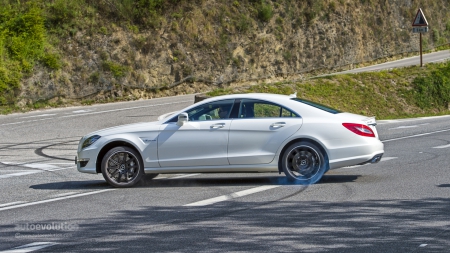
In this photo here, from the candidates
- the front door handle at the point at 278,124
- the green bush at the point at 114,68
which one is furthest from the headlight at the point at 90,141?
the green bush at the point at 114,68

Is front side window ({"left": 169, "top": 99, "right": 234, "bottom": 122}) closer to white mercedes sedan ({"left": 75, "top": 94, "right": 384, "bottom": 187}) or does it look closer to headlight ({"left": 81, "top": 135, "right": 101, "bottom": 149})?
white mercedes sedan ({"left": 75, "top": 94, "right": 384, "bottom": 187})

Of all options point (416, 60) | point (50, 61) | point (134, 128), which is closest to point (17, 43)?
point (50, 61)

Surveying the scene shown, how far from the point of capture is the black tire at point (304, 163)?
36.2 feet

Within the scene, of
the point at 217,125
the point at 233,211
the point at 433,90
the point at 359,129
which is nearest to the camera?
the point at 233,211

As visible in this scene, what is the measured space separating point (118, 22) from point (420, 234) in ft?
98.4

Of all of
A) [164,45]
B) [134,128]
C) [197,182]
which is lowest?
[197,182]

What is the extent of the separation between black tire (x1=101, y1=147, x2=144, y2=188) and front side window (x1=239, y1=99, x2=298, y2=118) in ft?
5.85

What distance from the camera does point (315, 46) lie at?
43375 mm

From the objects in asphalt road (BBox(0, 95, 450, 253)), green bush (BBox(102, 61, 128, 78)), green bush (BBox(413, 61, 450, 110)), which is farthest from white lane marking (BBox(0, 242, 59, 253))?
green bush (BBox(102, 61, 128, 78))

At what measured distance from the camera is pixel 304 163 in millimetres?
11117

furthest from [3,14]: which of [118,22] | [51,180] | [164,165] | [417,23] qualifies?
[164,165]

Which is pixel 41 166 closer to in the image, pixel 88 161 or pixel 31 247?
pixel 88 161

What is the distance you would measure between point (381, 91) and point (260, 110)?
2004cm

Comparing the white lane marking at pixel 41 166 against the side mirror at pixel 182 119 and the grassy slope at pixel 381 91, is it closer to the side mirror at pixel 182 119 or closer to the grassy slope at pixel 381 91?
the side mirror at pixel 182 119
